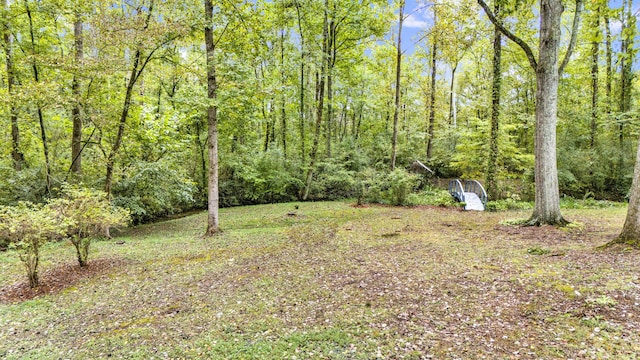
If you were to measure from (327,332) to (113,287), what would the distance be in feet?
13.6

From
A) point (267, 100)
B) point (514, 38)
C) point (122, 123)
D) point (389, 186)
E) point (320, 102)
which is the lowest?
point (389, 186)

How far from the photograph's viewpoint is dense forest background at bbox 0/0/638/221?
8938 mm

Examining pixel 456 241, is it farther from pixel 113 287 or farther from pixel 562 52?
Answer: pixel 562 52

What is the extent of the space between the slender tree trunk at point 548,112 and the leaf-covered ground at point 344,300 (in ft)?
2.50

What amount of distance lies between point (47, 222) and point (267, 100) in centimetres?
1006

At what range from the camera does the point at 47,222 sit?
5000 mm

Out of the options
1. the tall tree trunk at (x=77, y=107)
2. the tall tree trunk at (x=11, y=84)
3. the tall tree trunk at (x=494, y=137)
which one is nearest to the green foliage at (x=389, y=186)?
the tall tree trunk at (x=494, y=137)

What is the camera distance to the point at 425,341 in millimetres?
3221

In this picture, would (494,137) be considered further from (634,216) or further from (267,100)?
(267,100)

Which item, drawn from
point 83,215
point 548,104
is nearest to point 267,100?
point 83,215

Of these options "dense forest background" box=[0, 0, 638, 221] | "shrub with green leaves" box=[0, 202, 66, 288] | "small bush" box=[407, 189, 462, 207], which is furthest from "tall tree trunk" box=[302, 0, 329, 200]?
"shrub with green leaves" box=[0, 202, 66, 288]

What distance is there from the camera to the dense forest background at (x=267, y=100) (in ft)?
29.3

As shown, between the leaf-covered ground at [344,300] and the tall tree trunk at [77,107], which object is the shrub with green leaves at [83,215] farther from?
the tall tree trunk at [77,107]

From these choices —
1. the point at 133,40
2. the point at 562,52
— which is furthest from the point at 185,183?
the point at 562,52
